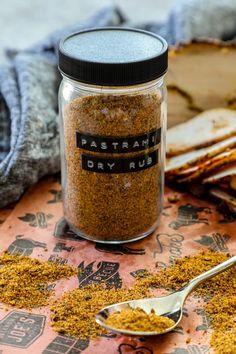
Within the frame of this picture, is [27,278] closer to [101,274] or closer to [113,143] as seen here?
[101,274]

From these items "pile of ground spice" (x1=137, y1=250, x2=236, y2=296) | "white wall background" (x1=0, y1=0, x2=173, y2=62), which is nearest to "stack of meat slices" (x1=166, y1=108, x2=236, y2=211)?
"pile of ground spice" (x1=137, y1=250, x2=236, y2=296)

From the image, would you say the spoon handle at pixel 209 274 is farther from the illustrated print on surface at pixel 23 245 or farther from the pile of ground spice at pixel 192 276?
the illustrated print on surface at pixel 23 245

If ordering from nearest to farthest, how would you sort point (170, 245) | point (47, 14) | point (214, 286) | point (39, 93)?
point (214, 286), point (170, 245), point (39, 93), point (47, 14)

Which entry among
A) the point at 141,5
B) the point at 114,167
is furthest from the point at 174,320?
the point at 141,5

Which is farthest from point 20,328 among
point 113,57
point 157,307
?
point 113,57

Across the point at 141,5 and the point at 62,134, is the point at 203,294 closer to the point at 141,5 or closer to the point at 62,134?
the point at 62,134

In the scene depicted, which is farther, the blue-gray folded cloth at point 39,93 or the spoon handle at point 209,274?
the blue-gray folded cloth at point 39,93

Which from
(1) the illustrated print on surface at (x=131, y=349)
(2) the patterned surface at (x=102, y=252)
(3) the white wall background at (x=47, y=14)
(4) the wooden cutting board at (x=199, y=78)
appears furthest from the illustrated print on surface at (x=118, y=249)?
(3) the white wall background at (x=47, y=14)
